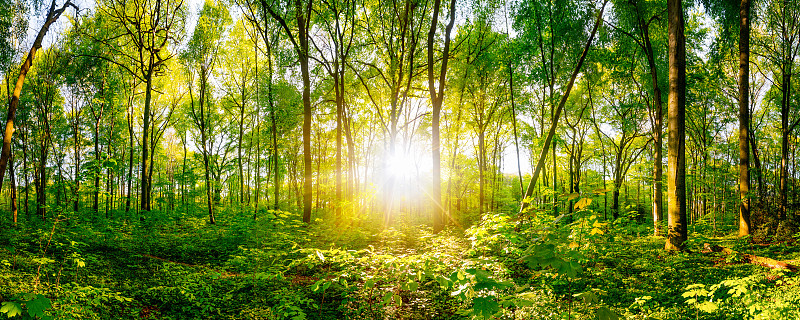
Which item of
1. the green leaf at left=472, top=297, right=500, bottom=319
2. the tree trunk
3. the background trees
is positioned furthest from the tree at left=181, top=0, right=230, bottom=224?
the tree trunk

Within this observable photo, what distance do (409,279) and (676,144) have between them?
7.47 metres

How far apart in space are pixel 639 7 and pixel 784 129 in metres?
7.99

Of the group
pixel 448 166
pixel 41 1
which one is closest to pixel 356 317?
pixel 41 1

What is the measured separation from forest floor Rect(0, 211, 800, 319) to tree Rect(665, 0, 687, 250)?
1.52 feet

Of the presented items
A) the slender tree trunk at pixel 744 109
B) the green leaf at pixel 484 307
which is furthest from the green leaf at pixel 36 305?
the slender tree trunk at pixel 744 109

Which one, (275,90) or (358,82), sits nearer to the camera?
(275,90)

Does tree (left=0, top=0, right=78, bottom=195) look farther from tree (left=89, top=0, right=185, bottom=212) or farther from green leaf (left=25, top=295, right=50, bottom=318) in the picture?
tree (left=89, top=0, right=185, bottom=212)

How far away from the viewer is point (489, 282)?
6.98ft

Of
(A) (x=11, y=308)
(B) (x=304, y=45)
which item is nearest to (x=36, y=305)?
(A) (x=11, y=308)

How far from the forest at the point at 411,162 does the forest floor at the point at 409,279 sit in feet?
0.18

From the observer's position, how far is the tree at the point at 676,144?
6.89m

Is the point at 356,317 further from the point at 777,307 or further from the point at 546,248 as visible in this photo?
the point at 777,307

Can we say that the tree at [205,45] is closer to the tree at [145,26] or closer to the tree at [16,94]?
the tree at [145,26]

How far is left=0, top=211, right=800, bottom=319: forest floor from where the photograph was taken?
3.04 metres
